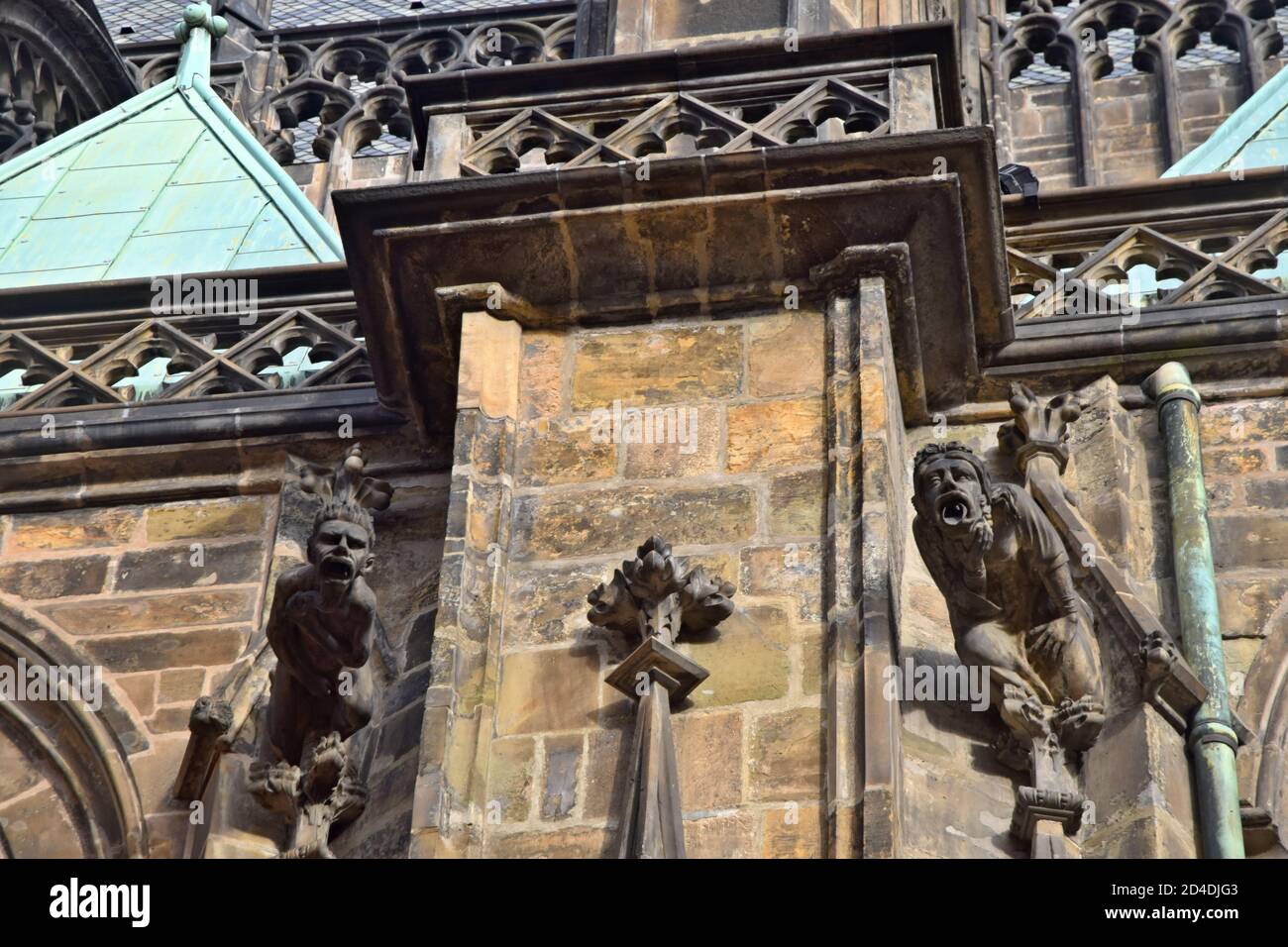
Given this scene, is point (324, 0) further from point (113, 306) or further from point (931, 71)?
point (931, 71)

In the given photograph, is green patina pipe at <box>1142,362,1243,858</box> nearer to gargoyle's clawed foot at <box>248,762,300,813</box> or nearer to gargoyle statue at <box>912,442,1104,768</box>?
gargoyle statue at <box>912,442,1104,768</box>

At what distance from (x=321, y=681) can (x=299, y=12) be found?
32.2 feet

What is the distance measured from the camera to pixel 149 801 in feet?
35.0

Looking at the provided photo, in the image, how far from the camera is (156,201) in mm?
14164

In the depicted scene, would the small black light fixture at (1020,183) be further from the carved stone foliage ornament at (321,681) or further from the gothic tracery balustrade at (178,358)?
the carved stone foliage ornament at (321,681)

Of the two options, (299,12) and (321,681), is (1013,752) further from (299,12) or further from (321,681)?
(299,12)

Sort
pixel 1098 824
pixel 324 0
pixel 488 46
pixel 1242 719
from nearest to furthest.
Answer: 1. pixel 1098 824
2. pixel 1242 719
3. pixel 488 46
4. pixel 324 0

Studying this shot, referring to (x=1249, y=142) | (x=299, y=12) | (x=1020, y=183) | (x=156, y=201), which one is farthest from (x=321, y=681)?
(x=299, y=12)

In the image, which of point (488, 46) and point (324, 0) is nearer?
point (488, 46)

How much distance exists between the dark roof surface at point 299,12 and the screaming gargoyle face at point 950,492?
9.06 meters
